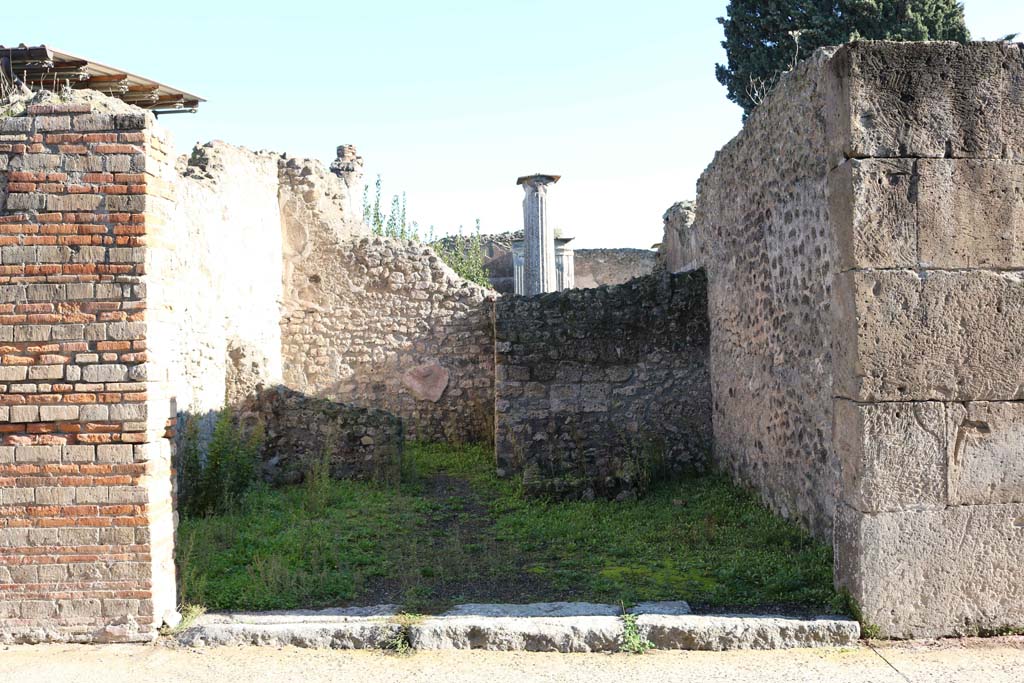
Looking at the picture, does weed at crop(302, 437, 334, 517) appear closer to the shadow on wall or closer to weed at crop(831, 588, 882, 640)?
the shadow on wall

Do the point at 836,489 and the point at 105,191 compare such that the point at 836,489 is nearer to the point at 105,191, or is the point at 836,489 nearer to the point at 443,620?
the point at 443,620

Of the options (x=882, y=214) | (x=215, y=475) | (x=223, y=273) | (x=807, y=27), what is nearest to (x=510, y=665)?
(x=882, y=214)

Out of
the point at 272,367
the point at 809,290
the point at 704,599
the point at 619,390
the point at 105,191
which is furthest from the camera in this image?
the point at 272,367

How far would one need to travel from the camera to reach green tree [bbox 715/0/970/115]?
57.5 ft

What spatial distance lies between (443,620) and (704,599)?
161cm

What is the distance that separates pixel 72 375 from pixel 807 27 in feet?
58.2

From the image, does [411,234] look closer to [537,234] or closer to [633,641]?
[537,234]

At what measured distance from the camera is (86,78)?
9.62 metres

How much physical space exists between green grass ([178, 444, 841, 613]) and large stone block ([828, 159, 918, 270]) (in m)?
2.02

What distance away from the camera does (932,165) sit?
4.66 m

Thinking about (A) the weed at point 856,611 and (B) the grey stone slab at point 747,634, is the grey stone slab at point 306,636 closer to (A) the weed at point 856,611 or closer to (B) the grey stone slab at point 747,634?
(B) the grey stone slab at point 747,634

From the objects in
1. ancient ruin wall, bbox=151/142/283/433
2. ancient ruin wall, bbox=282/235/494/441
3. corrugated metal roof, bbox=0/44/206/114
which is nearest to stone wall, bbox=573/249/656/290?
ancient ruin wall, bbox=282/235/494/441

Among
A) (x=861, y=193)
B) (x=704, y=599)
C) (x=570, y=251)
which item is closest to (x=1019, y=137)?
(x=861, y=193)

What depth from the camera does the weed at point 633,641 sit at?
4484 millimetres
